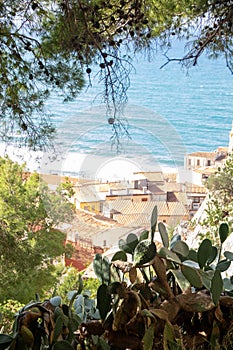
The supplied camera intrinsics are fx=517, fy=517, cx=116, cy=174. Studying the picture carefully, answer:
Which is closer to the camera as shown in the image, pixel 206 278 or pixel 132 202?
pixel 206 278

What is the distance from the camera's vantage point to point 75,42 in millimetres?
1525

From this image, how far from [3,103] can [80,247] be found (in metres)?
2.58

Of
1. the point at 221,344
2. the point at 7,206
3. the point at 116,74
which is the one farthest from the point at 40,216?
the point at 221,344

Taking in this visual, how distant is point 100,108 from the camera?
144 inches

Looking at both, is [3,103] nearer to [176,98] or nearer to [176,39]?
[176,39]

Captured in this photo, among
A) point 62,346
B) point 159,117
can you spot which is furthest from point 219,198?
point 62,346

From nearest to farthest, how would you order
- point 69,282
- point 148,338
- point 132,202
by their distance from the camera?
1. point 148,338
2. point 132,202
3. point 69,282

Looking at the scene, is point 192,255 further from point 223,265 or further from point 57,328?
point 57,328

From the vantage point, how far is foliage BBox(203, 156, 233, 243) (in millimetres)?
2870

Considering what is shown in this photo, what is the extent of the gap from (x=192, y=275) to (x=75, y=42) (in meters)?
1.27

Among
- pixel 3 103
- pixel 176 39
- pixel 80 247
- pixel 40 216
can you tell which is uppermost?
pixel 176 39

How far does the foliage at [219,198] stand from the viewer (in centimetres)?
287

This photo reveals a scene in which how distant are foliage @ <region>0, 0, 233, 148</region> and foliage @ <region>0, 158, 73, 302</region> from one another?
170 cm

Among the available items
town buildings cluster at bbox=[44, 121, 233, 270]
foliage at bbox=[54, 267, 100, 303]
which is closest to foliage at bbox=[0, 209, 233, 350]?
foliage at bbox=[54, 267, 100, 303]
